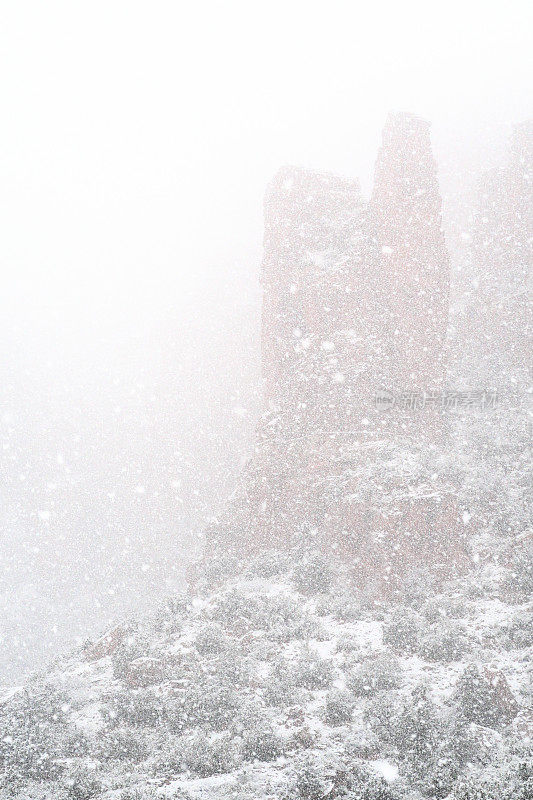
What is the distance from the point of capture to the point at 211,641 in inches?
595

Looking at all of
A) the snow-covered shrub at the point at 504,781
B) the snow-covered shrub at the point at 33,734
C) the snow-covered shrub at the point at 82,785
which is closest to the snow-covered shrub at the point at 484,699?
the snow-covered shrub at the point at 504,781

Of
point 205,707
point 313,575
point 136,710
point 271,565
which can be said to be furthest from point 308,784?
point 271,565

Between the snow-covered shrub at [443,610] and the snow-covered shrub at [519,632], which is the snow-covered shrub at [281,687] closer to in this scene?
the snow-covered shrub at [443,610]

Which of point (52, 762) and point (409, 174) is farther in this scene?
point (409, 174)

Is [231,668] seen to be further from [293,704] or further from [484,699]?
[484,699]

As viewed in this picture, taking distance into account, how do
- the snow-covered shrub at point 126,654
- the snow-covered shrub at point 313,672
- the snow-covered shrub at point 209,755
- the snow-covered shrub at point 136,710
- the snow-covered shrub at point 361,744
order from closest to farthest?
the snow-covered shrub at point 209,755, the snow-covered shrub at point 361,744, the snow-covered shrub at point 136,710, the snow-covered shrub at point 313,672, the snow-covered shrub at point 126,654

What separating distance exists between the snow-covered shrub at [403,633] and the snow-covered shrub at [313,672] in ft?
6.24

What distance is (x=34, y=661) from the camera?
31.7 m

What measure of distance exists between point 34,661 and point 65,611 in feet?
12.0

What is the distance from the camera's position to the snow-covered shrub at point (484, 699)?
11.3 m

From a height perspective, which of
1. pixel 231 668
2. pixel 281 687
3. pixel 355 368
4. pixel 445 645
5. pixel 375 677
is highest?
pixel 355 368

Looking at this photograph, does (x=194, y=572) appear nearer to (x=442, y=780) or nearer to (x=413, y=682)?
(x=413, y=682)

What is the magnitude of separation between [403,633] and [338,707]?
3.52m

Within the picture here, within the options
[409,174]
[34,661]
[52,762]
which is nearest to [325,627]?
[52,762]
